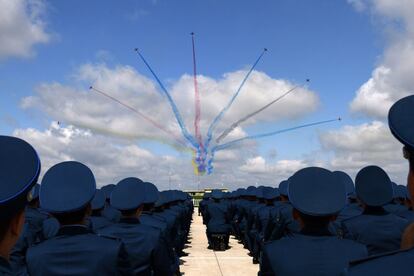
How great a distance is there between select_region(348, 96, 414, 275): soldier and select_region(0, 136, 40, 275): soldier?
4.10 ft

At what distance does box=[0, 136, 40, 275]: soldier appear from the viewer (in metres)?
1.90

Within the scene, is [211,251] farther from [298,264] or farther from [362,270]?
[362,270]

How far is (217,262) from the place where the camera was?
14.1 meters

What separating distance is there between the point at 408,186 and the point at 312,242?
1.91m

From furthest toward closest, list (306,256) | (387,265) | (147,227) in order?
(147,227) → (306,256) → (387,265)

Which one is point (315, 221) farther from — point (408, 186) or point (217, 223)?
point (217, 223)

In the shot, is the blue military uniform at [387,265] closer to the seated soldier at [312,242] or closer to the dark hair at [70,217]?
the seated soldier at [312,242]

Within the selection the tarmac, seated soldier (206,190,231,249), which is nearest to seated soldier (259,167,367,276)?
the tarmac

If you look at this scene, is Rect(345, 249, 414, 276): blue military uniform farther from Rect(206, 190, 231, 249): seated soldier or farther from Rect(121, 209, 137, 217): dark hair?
Rect(206, 190, 231, 249): seated soldier

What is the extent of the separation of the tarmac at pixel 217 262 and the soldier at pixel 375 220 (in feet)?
21.4

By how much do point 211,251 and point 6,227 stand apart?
15.1 m

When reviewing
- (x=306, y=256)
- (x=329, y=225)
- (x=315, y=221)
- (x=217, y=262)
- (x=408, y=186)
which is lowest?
(x=217, y=262)

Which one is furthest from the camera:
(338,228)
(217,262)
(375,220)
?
(217,262)

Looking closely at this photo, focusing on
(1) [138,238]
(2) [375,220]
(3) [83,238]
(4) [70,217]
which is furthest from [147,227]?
(2) [375,220]
